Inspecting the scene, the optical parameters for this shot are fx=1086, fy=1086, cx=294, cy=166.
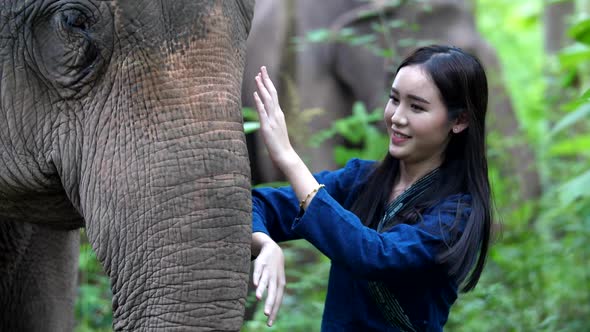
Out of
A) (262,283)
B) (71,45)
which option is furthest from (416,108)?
(71,45)

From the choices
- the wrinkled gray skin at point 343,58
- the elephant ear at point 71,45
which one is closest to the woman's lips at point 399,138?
the elephant ear at point 71,45

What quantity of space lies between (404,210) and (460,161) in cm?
22

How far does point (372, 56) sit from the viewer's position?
8.37m

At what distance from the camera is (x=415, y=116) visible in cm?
294

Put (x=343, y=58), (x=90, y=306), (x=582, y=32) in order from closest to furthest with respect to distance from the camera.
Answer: (x=582, y=32), (x=90, y=306), (x=343, y=58)

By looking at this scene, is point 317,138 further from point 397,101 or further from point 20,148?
point 20,148

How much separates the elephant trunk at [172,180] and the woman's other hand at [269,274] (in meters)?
0.10

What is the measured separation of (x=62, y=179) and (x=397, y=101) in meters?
0.94

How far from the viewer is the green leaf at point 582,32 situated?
15.0ft

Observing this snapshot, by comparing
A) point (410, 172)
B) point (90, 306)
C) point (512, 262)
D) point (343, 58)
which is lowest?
point (512, 262)

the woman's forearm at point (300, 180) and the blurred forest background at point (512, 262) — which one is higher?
the woman's forearm at point (300, 180)

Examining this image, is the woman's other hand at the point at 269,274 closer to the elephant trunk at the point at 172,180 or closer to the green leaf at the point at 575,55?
the elephant trunk at the point at 172,180

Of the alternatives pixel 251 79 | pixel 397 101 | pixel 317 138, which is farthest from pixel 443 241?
pixel 251 79

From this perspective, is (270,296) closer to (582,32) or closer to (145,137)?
(145,137)
